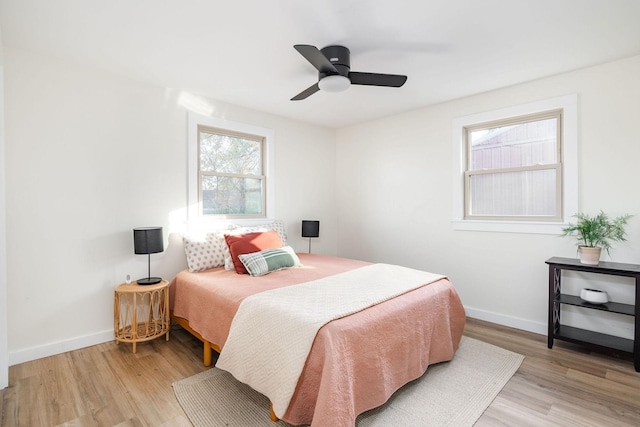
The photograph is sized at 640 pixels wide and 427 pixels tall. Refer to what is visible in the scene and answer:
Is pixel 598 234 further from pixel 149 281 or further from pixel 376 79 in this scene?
pixel 149 281

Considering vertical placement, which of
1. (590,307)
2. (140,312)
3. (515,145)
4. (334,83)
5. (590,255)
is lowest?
(140,312)

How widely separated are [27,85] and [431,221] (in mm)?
4207

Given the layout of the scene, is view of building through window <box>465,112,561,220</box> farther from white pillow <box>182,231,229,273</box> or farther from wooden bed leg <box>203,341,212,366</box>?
wooden bed leg <box>203,341,212,366</box>

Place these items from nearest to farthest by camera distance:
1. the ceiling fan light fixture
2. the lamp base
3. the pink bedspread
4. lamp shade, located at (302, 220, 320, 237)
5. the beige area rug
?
the pink bedspread < the beige area rug < the ceiling fan light fixture < the lamp base < lamp shade, located at (302, 220, 320, 237)

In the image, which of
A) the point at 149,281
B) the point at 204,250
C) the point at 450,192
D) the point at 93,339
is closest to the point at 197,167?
the point at 204,250

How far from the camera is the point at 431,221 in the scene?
3.91 meters

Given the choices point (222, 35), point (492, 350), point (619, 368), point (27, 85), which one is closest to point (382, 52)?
point (222, 35)

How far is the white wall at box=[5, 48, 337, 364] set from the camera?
2.52 meters

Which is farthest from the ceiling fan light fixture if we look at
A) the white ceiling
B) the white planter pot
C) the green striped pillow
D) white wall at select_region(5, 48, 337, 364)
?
the white planter pot

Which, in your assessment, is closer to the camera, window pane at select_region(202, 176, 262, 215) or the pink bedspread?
the pink bedspread

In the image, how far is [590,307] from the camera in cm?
260

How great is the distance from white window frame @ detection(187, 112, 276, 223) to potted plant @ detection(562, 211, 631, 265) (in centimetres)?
332

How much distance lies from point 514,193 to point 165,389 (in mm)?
3712

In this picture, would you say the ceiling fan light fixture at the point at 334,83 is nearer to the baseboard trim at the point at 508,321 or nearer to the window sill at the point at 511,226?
the window sill at the point at 511,226
